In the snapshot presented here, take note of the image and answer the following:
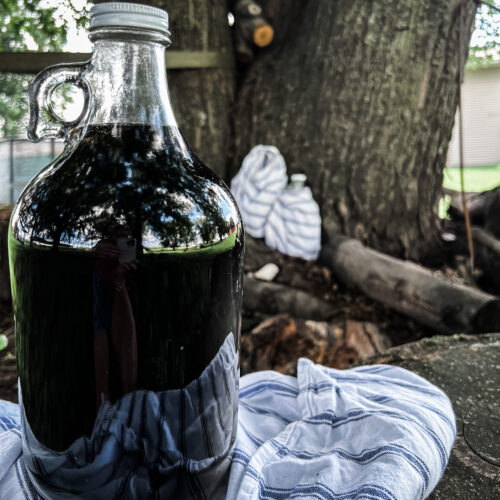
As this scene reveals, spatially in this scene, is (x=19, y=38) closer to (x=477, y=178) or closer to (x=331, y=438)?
(x=331, y=438)

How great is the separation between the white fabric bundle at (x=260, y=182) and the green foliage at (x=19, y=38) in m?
1.29

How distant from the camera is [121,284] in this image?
2.47 feet

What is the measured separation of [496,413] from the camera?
1.27 metres

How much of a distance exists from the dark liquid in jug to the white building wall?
1338 cm

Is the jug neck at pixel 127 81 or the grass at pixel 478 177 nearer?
the jug neck at pixel 127 81

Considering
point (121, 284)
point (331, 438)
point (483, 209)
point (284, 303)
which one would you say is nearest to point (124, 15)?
point (121, 284)

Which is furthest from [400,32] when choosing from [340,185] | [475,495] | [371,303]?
[475,495]

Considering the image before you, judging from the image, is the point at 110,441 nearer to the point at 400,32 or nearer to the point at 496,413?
the point at 496,413

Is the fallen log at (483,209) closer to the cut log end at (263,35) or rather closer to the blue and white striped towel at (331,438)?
the cut log end at (263,35)

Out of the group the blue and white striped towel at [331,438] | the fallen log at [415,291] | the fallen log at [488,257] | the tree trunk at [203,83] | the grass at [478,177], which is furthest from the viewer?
the grass at [478,177]

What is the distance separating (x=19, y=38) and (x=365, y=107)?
218cm

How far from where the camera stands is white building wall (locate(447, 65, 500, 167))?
43.5 ft

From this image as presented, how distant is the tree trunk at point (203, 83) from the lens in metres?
2.93

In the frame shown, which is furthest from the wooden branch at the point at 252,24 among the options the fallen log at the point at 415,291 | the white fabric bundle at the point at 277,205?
the fallen log at the point at 415,291
